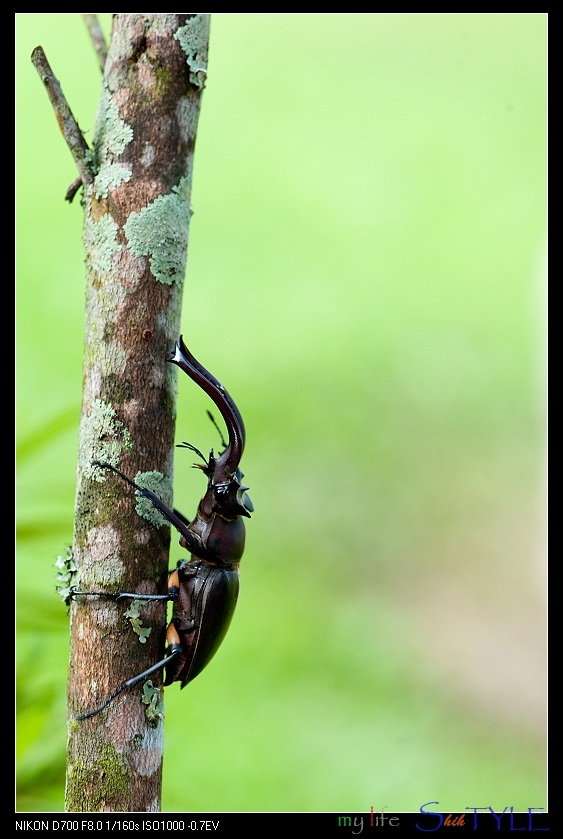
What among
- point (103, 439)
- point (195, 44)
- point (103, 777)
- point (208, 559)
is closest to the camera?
point (103, 777)

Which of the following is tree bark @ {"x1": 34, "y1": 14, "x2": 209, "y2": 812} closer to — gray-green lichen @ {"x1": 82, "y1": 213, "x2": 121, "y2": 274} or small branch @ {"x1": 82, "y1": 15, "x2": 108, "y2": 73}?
gray-green lichen @ {"x1": 82, "y1": 213, "x2": 121, "y2": 274}

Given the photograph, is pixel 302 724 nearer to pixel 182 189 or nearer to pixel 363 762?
pixel 363 762

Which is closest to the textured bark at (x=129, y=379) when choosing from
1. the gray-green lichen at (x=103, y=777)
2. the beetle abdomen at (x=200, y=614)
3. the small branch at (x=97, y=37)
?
the gray-green lichen at (x=103, y=777)

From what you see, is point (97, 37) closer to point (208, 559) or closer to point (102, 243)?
point (102, 243)

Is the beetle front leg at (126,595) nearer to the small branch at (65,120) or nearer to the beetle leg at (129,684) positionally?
the beetle leg at (129,684)

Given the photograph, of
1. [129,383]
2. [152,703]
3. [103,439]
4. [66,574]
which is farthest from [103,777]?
[129,383]

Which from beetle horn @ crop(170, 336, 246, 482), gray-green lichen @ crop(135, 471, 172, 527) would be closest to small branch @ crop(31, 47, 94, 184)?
beetle horn @ crop(170, 336, 246, 482)
